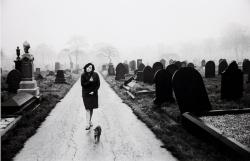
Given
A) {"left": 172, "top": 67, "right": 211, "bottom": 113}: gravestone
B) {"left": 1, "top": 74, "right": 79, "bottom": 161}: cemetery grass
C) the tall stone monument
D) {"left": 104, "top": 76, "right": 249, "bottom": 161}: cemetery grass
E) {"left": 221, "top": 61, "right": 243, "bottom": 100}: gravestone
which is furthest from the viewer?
the tall stone monument

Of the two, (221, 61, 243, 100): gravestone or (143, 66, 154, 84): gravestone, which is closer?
(221, 61, 243, 100): gravestone

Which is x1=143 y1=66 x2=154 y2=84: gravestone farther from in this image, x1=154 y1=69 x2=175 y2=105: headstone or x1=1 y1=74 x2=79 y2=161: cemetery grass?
x1=1 y1=74 x2=79 y2=161: cemetery grass

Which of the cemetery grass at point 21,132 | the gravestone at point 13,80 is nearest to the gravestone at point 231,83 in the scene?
the cemetery grass at point 21,132

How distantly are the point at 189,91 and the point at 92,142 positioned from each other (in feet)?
11.8

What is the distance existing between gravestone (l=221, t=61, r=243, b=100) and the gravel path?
4.28m

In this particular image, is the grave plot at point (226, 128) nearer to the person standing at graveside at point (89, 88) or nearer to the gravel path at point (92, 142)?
Answer: the gravel path at point (92, 142)

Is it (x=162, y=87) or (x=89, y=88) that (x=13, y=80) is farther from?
(x=162, y=87)

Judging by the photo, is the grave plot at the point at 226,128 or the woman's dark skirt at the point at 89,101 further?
the woman's dark skirt at the point at 89,101

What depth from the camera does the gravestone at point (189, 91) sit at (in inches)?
303

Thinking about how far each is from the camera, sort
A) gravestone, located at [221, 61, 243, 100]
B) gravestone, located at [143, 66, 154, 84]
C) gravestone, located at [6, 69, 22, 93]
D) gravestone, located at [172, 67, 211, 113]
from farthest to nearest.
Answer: gravestone, located at [143, 66, 154, 84] < gravestone, located at [6, 69, 22, 93] < gravestone, located at [221, 61, 243, 100] < gravestone, located at [172, 67, 211, 113]

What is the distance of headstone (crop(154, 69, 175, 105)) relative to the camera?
10094mm

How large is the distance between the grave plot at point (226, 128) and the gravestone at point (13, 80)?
9.23m

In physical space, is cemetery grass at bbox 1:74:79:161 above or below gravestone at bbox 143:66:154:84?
below

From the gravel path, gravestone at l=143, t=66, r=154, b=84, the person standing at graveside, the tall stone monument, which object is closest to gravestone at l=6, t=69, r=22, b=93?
the tall stone monument
